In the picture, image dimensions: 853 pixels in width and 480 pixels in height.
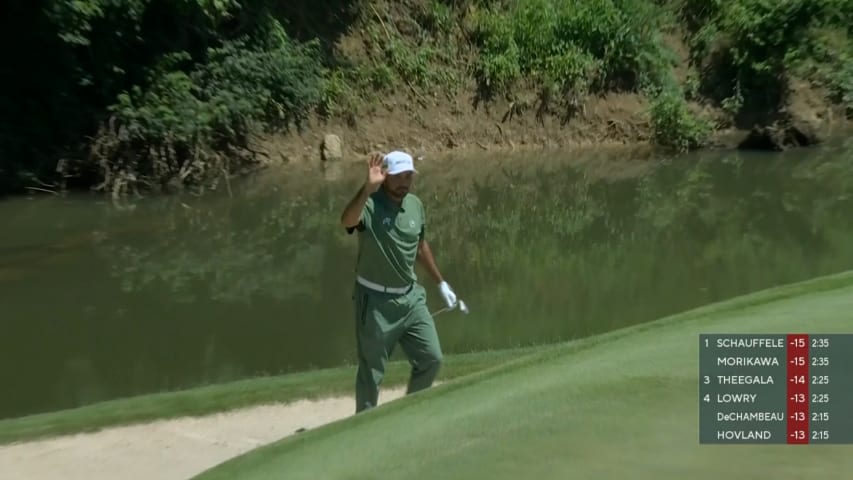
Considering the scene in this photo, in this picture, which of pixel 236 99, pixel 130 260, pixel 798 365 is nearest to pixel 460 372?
pixel 798 365

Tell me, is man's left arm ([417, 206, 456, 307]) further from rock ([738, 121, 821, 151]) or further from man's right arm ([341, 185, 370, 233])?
rock ([738, 121, 821, 151])

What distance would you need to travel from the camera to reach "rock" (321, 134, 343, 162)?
23.6m

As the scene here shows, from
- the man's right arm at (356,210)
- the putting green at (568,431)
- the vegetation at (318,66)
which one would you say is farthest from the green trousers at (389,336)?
the vegetation at (318,66)

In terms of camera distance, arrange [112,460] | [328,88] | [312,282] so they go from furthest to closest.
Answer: [328,88] < [312,282] < [112,460]

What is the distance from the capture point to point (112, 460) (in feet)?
24.0

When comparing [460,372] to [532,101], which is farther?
[532,101]

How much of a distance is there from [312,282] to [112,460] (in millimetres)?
6390

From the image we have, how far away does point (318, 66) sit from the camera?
23344 millimetres

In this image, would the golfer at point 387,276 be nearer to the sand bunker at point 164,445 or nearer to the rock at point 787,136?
the sand bunker at point 164,445

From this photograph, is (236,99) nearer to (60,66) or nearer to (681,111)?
(60,66)

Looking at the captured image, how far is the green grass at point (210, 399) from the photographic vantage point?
791cm

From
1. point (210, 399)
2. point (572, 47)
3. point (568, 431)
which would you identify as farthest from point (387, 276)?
point (572, 47)

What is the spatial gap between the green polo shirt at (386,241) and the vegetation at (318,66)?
39.8 feet

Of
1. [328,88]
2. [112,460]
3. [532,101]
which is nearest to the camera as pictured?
[112,460]
